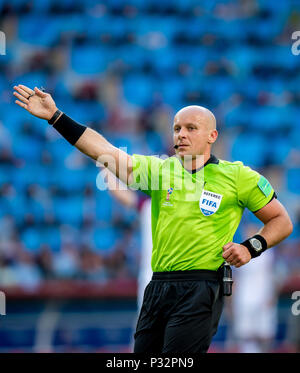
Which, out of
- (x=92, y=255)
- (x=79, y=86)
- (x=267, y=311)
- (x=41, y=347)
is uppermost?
(x=79, y=86)

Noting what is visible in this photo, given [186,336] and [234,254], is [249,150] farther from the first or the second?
[186,336]

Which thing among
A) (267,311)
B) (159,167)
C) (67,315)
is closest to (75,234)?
(67,315)

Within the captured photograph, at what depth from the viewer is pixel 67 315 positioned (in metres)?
11.9

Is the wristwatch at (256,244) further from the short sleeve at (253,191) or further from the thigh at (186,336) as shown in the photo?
the thigh at (186,336)

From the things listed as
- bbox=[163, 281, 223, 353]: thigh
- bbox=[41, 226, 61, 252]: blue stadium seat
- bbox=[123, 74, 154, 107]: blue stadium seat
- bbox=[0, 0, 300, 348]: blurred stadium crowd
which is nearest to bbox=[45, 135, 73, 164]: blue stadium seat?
bbox=[0, 0, 300, 348]: blurred stadium crowd

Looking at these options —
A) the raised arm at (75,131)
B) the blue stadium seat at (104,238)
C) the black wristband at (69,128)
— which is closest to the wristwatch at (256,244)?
the raised arm at (75,131)

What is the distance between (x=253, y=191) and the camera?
15.8ft

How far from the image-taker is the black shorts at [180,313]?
15.0ft

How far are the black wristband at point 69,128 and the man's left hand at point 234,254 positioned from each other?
3.93 ft

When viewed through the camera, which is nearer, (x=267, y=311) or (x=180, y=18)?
(x=267, y=311)

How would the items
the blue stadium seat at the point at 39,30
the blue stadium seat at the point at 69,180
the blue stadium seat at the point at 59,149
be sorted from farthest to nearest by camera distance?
the blue stadium seat at the point at 39,30
the blue stadium seat at the point at 59,149
the blue stadium seat at the point at 69,180
